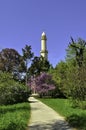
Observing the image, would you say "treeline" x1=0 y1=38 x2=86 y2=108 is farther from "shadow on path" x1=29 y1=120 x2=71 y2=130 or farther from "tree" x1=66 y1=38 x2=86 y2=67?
"shadow on path" x1=29 y1=120 x2=71 y2=130

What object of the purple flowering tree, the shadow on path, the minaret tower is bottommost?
the shadow on path

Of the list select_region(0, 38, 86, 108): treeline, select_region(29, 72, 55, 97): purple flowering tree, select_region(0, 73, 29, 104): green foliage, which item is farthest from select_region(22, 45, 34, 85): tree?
select_region(0, 73, 29, 104): green foliage

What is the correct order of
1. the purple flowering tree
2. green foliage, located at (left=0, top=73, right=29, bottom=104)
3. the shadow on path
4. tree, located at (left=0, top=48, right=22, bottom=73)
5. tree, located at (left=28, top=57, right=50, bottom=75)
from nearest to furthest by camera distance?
the shadow on path → green foliage, located at (left=0, top=73, right=29, bottom=104) → the purple flowering tree → tree, located at (left=0, top=48, right=22, bottom=73) → tree, located at (left=28, top=57, right=50, bottom=75)

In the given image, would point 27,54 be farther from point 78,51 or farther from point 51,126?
point 51,126

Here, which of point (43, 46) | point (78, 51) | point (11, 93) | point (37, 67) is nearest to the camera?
point (78, 51)

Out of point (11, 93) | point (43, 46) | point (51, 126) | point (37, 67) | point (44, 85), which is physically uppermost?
point (43, 46)

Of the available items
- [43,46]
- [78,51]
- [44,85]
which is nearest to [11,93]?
[78,51]

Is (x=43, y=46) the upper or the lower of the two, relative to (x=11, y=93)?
upper

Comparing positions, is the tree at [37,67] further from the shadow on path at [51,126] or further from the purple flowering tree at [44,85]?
the shadow on path at [51,126]

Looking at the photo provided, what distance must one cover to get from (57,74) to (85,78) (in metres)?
32.5

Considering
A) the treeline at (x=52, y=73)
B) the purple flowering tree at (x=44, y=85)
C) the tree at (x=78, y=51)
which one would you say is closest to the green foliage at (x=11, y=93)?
the treeline at (x=52, y=73)

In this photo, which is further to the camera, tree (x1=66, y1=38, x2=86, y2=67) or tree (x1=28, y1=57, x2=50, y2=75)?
tree (x1=28, y1=57, x2=50, y2=75)

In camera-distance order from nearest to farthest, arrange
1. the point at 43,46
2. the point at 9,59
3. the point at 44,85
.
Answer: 1. the point at 44,85
2. the point at 9,59
3. the point at 43,46

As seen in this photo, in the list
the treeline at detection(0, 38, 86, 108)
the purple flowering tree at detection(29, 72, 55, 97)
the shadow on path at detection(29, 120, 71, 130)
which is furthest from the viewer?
the purple flowering tree at detection(29, 72, 55, 97)
